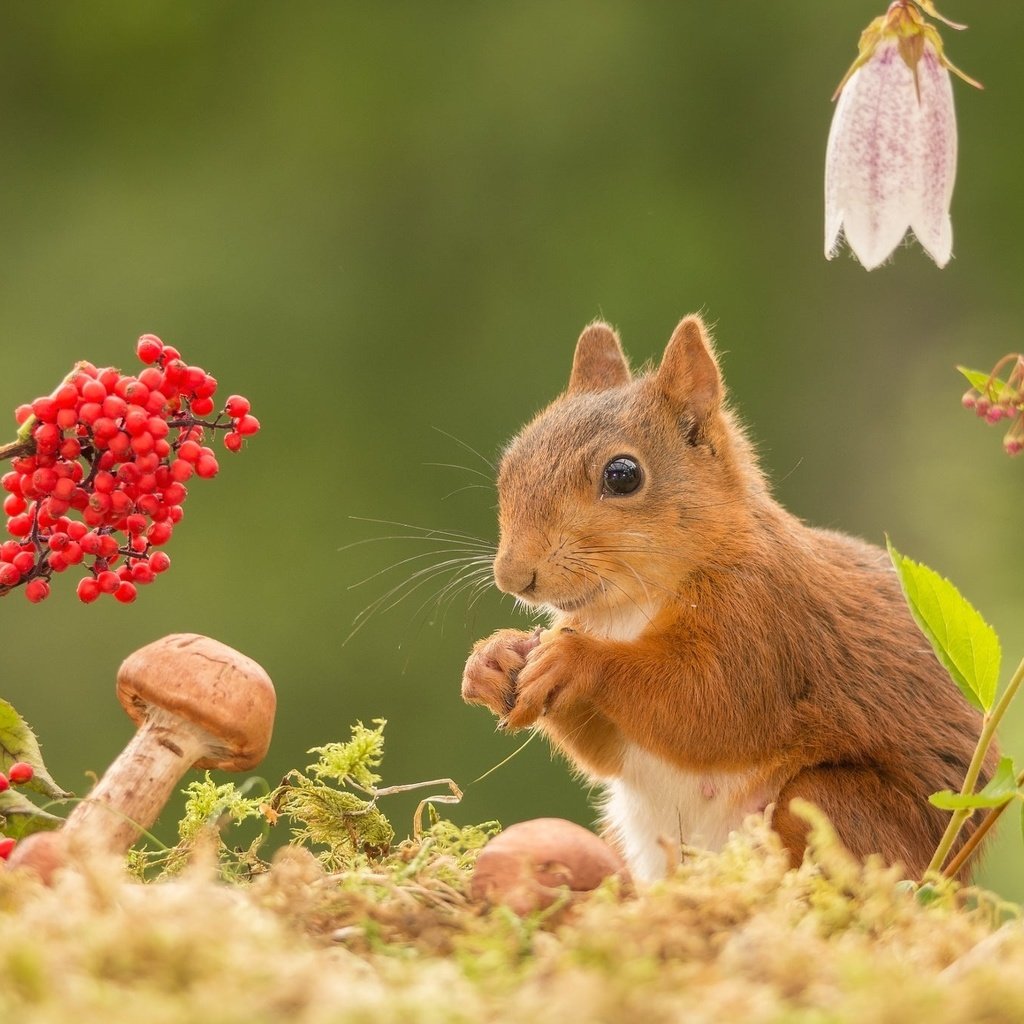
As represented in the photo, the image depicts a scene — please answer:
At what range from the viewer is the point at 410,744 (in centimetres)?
399

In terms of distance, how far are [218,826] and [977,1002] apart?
0.58 metres

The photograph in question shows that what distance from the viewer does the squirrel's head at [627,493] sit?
4.64ft

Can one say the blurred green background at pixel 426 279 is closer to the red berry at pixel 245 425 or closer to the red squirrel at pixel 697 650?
the red squirrel at pixel 697 650

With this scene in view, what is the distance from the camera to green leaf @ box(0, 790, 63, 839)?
39.9 inches

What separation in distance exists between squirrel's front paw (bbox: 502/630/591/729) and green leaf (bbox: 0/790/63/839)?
417mm

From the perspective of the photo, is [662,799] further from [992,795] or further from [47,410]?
[47,410]

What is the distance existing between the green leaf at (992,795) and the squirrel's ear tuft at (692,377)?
25.6 inches

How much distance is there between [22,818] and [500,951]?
18.2 inches

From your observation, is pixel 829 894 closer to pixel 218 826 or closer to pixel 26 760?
pixel 218 826

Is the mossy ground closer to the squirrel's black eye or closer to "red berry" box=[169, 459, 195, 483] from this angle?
"red berry" box=[169, 459, 195, 483]

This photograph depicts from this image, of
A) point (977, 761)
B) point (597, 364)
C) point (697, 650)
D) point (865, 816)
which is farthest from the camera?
point (597, 364)

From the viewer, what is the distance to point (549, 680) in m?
1.31

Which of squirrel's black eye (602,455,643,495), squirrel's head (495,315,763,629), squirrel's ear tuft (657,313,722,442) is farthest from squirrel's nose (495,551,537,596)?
squirrel's ear tuft (657,313,722,442)

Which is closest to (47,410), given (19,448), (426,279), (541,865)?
(19,448)
